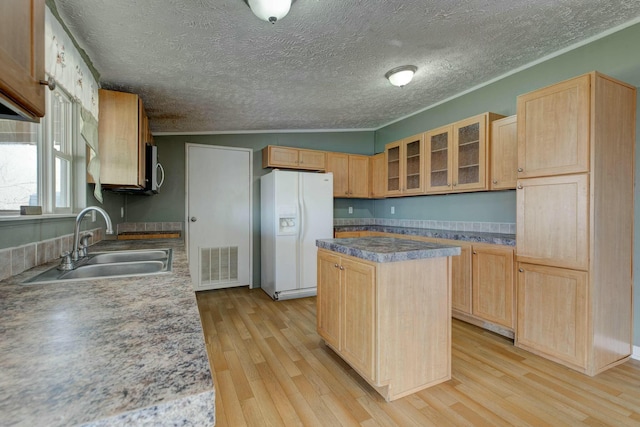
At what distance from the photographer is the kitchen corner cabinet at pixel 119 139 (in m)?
2.37

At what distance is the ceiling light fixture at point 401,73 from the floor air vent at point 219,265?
302 centimetres

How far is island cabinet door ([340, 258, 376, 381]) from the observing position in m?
1.75

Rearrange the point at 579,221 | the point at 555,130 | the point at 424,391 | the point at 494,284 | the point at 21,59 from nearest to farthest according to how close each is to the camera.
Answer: the point at 21,59, the point at 424,391, the point at 579,221, the point at 555,130, the point at 494,284

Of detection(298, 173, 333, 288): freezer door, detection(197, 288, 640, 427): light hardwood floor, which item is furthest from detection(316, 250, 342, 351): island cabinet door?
detection(298, 173, 333, 288): freezer door

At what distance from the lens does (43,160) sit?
1718 mm

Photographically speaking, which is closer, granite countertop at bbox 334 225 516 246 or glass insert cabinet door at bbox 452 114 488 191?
granite countertop at bbox 334 225 516 246

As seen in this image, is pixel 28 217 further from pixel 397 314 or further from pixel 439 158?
pixel 439 158

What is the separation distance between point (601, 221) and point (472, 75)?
1.76 metres

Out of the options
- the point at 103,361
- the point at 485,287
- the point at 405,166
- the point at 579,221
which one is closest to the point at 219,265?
the point at 405,166

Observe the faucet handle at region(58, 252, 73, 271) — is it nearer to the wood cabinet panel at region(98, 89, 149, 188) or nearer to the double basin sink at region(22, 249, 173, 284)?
the double basin sink at region(22, 249, 173, 284)

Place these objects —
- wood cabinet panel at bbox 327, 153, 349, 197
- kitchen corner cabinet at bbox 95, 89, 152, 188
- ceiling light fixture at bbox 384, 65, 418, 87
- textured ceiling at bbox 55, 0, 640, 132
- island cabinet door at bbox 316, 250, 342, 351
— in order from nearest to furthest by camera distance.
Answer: textured ceiling at bbox 55, 0, 640, 132 < island cabinet door at bbox 316, 250, 342, 351 < kitchen corner cabinet at bbox 95, 89, 152, 188 < ceiling light fixture at bbox 384, 65, 418, 87 < wood cabinet panel at bbox 327, 153, 349, 197

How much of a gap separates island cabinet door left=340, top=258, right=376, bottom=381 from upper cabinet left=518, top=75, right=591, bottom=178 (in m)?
1.60

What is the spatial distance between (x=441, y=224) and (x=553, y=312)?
5.57 ft

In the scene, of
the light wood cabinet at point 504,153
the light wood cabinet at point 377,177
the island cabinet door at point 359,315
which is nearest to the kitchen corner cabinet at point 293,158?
the light wood cabinet at point 377,177
